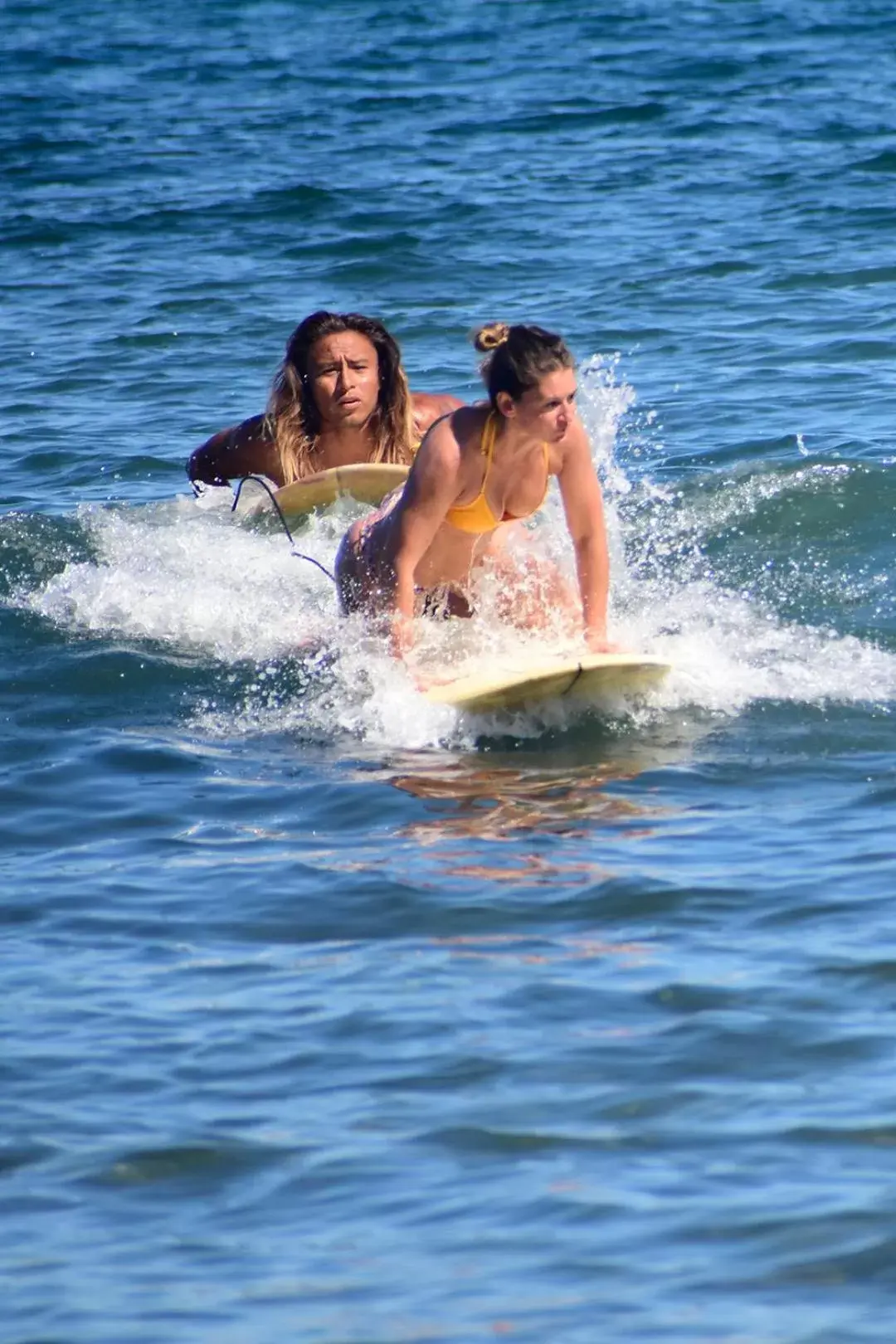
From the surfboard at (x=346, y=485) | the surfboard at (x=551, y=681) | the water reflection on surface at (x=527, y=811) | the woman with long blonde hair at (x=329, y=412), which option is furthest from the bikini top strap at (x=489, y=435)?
the woman with long blonde hair at (x=329, y=412)

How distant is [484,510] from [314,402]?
97.3 inches

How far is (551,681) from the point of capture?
7133 mm

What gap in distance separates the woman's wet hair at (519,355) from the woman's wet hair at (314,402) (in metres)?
2.55

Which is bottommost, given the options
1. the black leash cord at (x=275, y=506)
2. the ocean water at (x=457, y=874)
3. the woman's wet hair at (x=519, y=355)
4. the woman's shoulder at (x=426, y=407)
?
the ocean water at (x=457, y=874)

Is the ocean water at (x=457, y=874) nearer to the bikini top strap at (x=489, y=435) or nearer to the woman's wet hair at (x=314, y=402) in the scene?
the woman's wet hair at (x=314, y=402)

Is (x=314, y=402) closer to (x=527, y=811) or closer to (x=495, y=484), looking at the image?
(x=495, y=484)

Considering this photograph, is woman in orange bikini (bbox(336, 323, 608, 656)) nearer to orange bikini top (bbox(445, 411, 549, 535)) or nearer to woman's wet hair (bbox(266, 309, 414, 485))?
orange bikini top (bbox(445, 411, 549, 535))

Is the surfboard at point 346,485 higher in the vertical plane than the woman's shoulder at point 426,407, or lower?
lower

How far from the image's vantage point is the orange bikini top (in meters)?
7.29

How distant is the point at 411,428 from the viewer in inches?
388

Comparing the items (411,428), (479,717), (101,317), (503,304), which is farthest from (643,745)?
(101,317)

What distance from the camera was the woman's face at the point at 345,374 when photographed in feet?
31.4

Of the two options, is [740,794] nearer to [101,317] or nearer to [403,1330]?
[403,1330]

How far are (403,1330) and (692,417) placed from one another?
29.2ft
